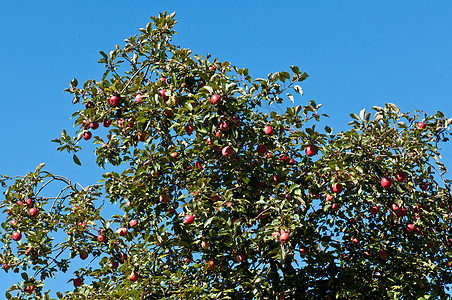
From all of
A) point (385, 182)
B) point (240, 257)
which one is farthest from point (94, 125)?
point (385, 182)

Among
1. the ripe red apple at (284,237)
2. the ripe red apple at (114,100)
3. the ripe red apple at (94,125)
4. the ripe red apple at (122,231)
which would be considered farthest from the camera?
→ the ripe red apple at (94,125)

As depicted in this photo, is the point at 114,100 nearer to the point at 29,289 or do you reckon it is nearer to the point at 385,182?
the point at 29,289

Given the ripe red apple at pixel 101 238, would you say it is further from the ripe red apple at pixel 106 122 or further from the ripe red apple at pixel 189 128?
the ripe red apple at pixel 189 128

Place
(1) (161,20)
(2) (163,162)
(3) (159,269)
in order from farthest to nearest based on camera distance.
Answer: (1) (161,20) < (3) (159,269) < (2) (163,162)

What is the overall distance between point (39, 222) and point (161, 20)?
15.0ft

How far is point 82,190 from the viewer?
398 inches

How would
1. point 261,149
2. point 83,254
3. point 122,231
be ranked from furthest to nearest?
point 83,254, point 122,231, point 261,149

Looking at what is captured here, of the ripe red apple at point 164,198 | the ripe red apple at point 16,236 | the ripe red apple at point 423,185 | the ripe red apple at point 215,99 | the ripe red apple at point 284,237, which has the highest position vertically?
the ripe red apple at point 16,236

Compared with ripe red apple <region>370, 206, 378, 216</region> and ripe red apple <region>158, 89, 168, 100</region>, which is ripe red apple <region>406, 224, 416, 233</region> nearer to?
ripe red apple <region>370, 206, 378, 216</region>

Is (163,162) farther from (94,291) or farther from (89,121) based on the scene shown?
(94,291)

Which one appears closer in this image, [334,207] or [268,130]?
[268,130]

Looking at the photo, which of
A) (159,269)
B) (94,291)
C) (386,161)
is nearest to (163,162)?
(159,269)

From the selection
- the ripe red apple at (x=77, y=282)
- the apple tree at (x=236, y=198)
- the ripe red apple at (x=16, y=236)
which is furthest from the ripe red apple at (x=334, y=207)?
the ripe red apple at (x=16, y=236)

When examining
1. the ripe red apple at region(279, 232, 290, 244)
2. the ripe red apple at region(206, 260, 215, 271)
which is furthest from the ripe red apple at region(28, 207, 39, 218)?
the ripe red apple at region(279, 232, 290, 244)
